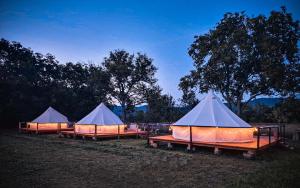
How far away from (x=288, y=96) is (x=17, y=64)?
115ft

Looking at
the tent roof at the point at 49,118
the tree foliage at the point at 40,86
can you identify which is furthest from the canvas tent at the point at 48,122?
the tree foliage at the point at 40,86

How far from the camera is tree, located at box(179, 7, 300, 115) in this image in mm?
20094

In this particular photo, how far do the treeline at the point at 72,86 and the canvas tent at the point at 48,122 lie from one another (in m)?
7.92

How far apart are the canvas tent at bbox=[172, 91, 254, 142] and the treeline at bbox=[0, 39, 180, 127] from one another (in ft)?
54.7

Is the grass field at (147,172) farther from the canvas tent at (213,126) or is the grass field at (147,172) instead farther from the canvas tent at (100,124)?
the canvas tent at (100,124)

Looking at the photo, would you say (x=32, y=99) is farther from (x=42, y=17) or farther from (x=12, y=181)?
(x=12, y=181)

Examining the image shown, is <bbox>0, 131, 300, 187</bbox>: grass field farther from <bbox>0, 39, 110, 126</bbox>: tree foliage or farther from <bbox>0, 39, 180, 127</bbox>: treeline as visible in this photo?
<bbox>0, 39, 110, 126</bbox>: tree foliage

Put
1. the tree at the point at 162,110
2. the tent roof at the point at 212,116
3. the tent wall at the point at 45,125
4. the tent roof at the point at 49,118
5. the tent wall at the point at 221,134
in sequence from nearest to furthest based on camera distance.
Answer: the tent wall at the point at 221,134
the tent roof at the point at 212,116
the tent wall at the point at 45,125
the tent roof at the point at 49,118
the tree at the point at 162,110

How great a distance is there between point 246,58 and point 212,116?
1187 centimetres

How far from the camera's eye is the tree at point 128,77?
3775 centimetres

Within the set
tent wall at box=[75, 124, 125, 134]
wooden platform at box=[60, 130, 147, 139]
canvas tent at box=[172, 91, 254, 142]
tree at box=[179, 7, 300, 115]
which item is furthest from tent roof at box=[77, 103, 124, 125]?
tree at box=[179, 7, 300, 115]

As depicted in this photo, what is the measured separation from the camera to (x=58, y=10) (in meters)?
23.5

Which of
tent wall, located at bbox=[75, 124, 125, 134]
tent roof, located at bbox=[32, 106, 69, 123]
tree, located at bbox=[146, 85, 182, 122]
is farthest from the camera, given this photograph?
tree, located at bbox=[146, 85, 182, 122]

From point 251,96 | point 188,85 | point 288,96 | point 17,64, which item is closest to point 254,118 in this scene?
point 251,96
